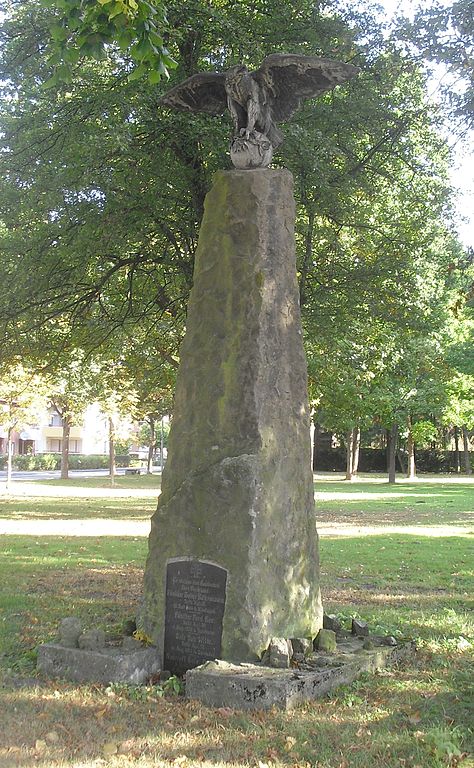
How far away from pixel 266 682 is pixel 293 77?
581cm

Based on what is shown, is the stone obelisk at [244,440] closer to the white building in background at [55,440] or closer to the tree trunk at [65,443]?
the tree trunk at [65,443]

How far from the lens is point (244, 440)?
22.8 feet

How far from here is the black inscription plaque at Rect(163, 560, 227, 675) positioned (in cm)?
671

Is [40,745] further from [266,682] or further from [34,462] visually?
[34,462]

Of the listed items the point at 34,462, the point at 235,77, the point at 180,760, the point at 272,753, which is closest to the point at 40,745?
the point at 180,760

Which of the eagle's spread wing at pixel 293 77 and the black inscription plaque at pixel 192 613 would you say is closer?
the black inscription plaque at pixel 192 613

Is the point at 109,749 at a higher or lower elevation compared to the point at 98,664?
lower

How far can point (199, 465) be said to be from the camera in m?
7.05

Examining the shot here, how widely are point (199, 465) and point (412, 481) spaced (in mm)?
40571

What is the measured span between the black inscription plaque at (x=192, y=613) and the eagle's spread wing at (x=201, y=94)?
4849 millimetres

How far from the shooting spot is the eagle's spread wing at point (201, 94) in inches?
320

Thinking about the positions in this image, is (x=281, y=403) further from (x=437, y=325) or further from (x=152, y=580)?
(x=437, y=325)

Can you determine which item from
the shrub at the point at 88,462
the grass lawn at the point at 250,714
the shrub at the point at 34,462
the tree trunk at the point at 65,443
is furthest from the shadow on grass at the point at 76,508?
the shrub at the point at 88,462

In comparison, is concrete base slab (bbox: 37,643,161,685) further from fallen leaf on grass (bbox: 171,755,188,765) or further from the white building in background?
the white building in background
